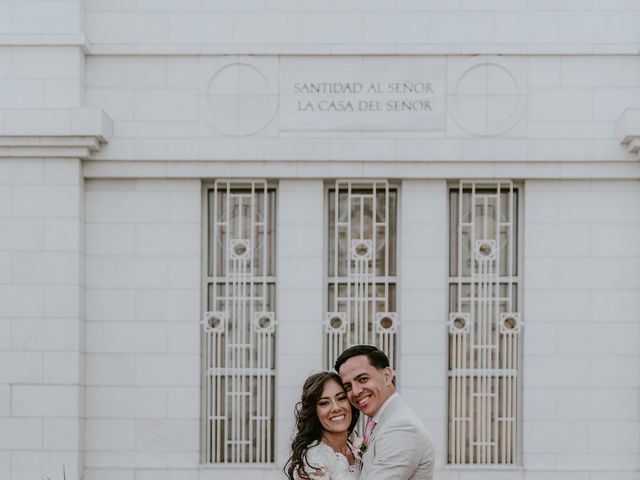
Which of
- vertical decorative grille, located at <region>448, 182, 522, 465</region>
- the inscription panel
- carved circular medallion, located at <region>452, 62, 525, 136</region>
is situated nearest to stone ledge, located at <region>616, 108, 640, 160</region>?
carved circular medallion, located at <region>452, 62, 525, 136</region>

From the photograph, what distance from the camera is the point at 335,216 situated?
11.8 meters

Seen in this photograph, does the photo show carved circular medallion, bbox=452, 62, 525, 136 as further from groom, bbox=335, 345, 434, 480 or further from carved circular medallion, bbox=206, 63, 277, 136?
groom, bbox=335, 345, 434, 480

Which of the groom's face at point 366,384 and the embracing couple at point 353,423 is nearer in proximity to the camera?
the embracing couple at point 353,423

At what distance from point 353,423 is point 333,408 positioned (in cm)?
38

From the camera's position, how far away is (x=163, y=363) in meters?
11.6

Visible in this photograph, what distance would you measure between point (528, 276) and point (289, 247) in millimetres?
2318

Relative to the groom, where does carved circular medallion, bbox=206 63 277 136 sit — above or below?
above

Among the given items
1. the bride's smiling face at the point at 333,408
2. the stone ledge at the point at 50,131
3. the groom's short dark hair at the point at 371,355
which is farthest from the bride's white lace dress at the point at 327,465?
the stone ledge at the point at 50,131

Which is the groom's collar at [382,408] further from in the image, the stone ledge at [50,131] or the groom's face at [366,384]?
the stone ledge at [50,131]

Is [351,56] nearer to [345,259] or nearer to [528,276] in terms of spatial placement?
[345,259]

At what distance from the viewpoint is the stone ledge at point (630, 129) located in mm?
11250

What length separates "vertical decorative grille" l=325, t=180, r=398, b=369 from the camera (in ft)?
38.4

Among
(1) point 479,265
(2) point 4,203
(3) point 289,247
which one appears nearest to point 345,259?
(3) point 289,247

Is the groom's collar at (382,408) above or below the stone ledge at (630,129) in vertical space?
below
